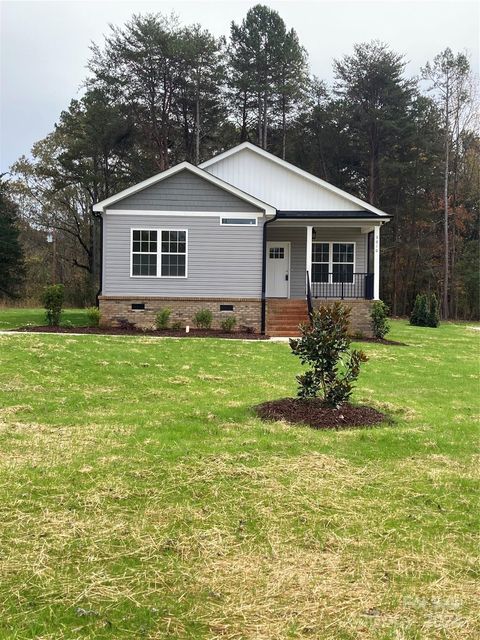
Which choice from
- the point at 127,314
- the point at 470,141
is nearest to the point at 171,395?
the point at 127,314

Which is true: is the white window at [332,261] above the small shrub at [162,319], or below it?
above

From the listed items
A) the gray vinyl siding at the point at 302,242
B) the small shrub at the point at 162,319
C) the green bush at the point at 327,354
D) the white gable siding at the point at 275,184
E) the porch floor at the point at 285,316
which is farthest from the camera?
the gray vinyl siding at the point at 302,242

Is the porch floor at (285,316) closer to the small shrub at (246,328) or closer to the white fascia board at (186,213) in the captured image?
the small shrub at (246,328)

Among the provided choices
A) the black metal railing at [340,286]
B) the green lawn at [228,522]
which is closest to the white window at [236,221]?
the black metal railing at [340,286]

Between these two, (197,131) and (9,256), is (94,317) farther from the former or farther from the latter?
(197,131)

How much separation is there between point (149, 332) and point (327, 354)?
9.87 metres

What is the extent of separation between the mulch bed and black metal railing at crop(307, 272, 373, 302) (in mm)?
4289

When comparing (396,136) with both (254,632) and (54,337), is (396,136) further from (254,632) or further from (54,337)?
(254,632)

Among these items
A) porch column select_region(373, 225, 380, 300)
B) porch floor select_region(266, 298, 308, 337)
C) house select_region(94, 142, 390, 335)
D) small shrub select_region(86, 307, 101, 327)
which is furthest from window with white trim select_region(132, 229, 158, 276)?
porch column select_region(373, 225, 380, 300)

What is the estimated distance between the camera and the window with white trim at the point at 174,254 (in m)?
16.9

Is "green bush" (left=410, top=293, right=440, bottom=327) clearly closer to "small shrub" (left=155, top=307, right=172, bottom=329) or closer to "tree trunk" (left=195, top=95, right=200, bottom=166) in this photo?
"small shrub" (left=155, top=307, right=172, bottom=329)

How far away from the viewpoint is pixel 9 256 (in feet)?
105

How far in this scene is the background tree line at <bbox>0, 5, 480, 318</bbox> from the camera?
3138 cm

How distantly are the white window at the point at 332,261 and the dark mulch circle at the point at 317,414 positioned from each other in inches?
532
